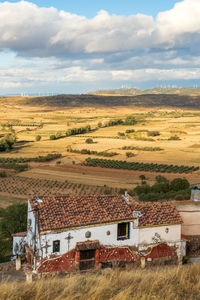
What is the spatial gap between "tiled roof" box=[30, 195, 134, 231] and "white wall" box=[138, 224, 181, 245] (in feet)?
4.58

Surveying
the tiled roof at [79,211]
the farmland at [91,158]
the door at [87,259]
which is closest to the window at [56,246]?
the tiled roof at [79,211]

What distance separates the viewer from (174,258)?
2050 cm

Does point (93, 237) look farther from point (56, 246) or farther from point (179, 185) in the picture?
point (179, 185)

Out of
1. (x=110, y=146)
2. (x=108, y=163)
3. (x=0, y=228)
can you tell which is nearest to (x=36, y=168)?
(x=108, y=163)

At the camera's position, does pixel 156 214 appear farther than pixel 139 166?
No

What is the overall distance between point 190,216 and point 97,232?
7.78 meters

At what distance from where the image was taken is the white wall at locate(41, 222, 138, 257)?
17578mm

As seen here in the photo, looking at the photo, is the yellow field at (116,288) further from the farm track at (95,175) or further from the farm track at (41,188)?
the farm track at (95,175)

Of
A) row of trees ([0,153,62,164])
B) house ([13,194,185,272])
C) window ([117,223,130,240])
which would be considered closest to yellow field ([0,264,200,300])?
house ([13,194,185,272])

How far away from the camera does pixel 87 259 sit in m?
18.6

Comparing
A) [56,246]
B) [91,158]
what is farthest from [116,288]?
[91,158]

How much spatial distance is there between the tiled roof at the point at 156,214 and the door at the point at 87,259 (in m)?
3.40

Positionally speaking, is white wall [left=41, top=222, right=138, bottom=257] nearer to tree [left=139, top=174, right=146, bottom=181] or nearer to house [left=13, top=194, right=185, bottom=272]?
house [left=13, top=194, right=185, bottom=272]

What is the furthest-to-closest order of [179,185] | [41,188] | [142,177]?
1. [142,177]
2. [41,188]
3. [179,185]
